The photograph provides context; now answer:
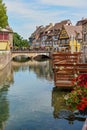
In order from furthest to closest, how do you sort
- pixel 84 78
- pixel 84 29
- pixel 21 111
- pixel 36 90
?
pixel 84 29, pixel 36 90, pixel 21 111, pixel 84 78

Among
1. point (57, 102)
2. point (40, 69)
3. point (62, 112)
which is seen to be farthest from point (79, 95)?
point (40, 69)

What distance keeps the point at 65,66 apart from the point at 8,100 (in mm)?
4276

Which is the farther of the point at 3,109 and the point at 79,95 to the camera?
the point at 3,109

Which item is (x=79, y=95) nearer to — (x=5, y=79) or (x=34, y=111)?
(x=34, y=111)

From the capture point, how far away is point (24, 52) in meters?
82.3

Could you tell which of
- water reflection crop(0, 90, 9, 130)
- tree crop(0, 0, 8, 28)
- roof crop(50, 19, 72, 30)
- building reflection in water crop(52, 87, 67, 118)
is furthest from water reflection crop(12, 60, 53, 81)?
roof crop(50, 19, 72, 30)

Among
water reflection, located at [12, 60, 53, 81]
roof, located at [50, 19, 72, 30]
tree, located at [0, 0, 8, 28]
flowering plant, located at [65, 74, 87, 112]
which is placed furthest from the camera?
roof, located at [50, 19, 72, 30]

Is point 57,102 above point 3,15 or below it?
below

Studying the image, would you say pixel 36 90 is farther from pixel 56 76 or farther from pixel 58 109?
pixel 58 109

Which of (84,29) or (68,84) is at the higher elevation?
(84,29)

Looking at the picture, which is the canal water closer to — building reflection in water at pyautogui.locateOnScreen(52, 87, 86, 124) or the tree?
building reflection in water at pyautogui.locateOnScreen(52, 87, 86, 124)

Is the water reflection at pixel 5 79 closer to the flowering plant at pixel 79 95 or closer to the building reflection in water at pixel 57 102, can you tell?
the building reflection in water at pixel 57 102

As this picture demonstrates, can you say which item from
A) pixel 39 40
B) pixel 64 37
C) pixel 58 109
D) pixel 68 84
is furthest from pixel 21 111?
pixel 39 40

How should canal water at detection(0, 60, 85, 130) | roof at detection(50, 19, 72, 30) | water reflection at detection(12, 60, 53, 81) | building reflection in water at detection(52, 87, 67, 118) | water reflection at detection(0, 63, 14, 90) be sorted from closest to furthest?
canal water at detection(0, 60, 85, 130) < building reflection in water at detection(52, 87, 67, 118) < water reflection at detection(0, 63, 14, 90) < water reflection at detection(12, 60, 53, 81) < roof at detection(50, 19, 72, 30)
